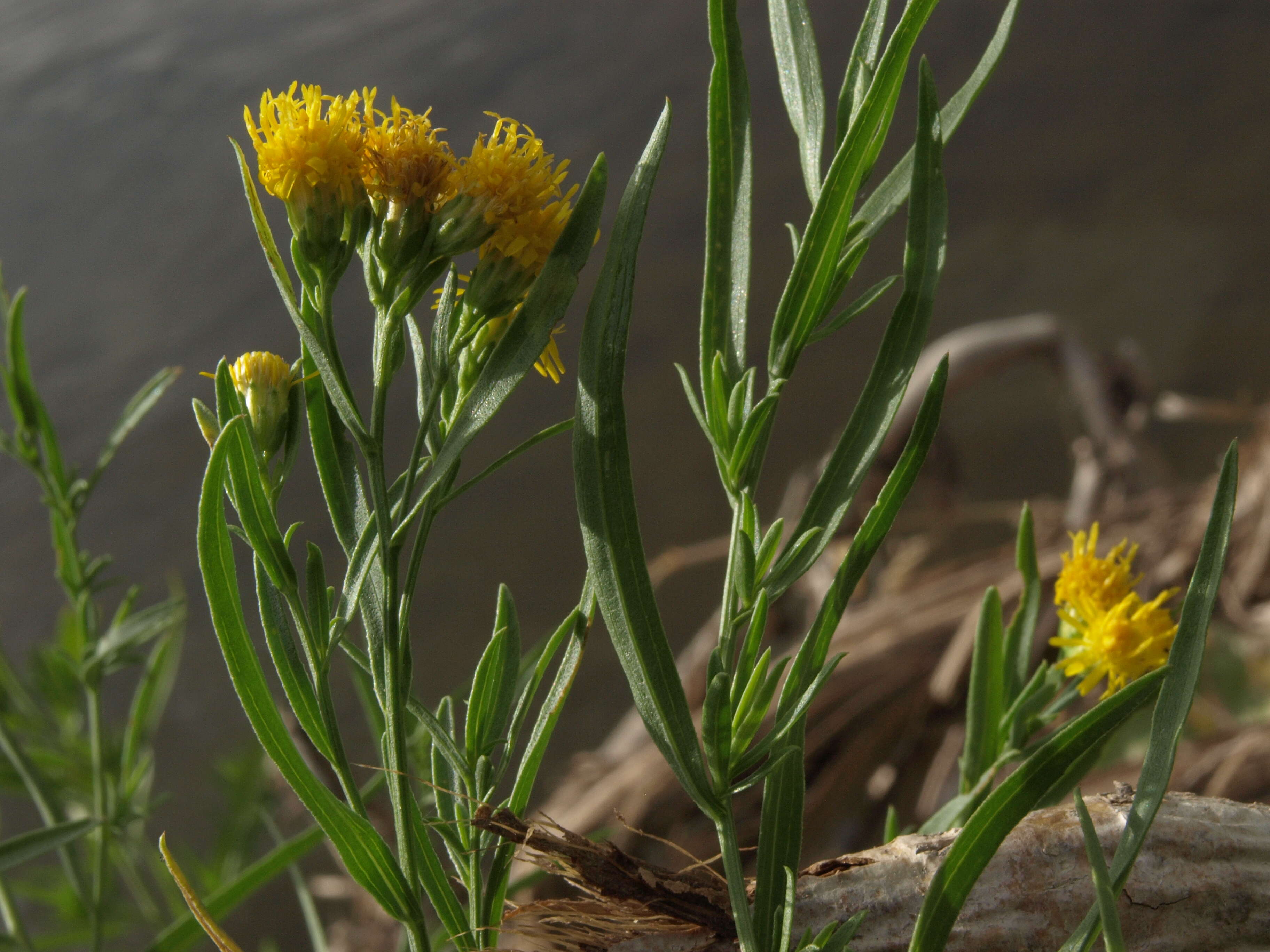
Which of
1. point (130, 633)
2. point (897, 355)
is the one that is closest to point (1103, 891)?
point (897, 355)

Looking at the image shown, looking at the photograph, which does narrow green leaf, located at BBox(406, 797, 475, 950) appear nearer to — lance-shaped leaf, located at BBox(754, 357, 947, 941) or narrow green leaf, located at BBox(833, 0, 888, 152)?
lance-shaped leaf, located at BBox(754, 357, 947, 941)

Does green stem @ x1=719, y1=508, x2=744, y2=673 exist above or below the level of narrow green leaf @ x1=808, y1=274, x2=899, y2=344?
below

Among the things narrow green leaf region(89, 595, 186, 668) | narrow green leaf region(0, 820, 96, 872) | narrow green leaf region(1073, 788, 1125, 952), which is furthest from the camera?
narrow green leaf region(89, 595, 186, 668)

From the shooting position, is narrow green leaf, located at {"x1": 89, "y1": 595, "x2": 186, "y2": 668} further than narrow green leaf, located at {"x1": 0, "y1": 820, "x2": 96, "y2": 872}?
Yes

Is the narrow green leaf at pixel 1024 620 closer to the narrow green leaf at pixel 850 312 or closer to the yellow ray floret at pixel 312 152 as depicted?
the narrow green leaf at pixel 850 312

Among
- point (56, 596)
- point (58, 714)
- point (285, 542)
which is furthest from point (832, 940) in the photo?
point (56, 596)

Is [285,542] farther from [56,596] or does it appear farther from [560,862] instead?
[56,596]

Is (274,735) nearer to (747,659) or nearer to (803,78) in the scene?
(747,659)

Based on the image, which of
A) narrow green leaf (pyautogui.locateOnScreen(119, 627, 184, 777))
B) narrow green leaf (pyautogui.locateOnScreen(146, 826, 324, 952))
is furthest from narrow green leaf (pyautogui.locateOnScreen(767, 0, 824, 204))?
narrow green leaf (pyautogui.locateOnScreen(119, 627, 184, 777))
